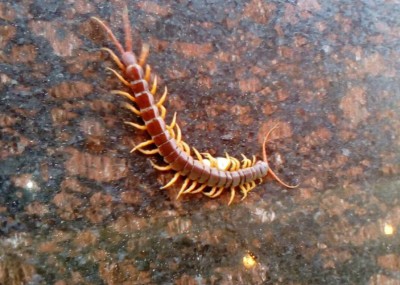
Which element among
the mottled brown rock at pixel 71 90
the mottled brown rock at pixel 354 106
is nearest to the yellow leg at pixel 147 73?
the mottled brown rock at pixel 71 90

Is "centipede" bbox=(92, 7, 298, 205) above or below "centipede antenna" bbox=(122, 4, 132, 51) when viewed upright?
below

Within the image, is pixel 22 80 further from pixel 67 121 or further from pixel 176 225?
pixel 176 225

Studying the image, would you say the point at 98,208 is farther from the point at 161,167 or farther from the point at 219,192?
the point at 219,192

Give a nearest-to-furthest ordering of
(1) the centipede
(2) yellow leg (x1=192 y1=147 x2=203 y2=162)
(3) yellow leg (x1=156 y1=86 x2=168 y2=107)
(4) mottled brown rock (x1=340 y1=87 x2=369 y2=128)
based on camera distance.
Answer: (1) the centipede, (3) yellow leg (x1=156 y1=86 x2=168 y2=107), (2) yellow leg (x1=192 y1=147 x2=203 y2=162), (4) mottled brown rock (x1=340 y1=87 x2=369 y2=128)

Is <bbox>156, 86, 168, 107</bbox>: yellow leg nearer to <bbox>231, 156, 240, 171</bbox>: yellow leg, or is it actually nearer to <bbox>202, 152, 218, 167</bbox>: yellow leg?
<bbox>202, 152, 218, 167</bbox>: yellow leg

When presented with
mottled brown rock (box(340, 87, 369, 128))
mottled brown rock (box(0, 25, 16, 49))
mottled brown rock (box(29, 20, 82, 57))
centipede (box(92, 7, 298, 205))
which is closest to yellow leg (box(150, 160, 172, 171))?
centipede (box(92, 7, 298, 205))

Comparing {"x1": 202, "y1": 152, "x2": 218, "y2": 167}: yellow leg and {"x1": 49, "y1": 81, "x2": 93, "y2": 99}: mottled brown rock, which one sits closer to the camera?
{"x1": 49, "y1": 81, "x2": 93, "y2": 99}: mottled brown rock

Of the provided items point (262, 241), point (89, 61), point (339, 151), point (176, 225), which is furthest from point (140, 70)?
point (339, 151)
